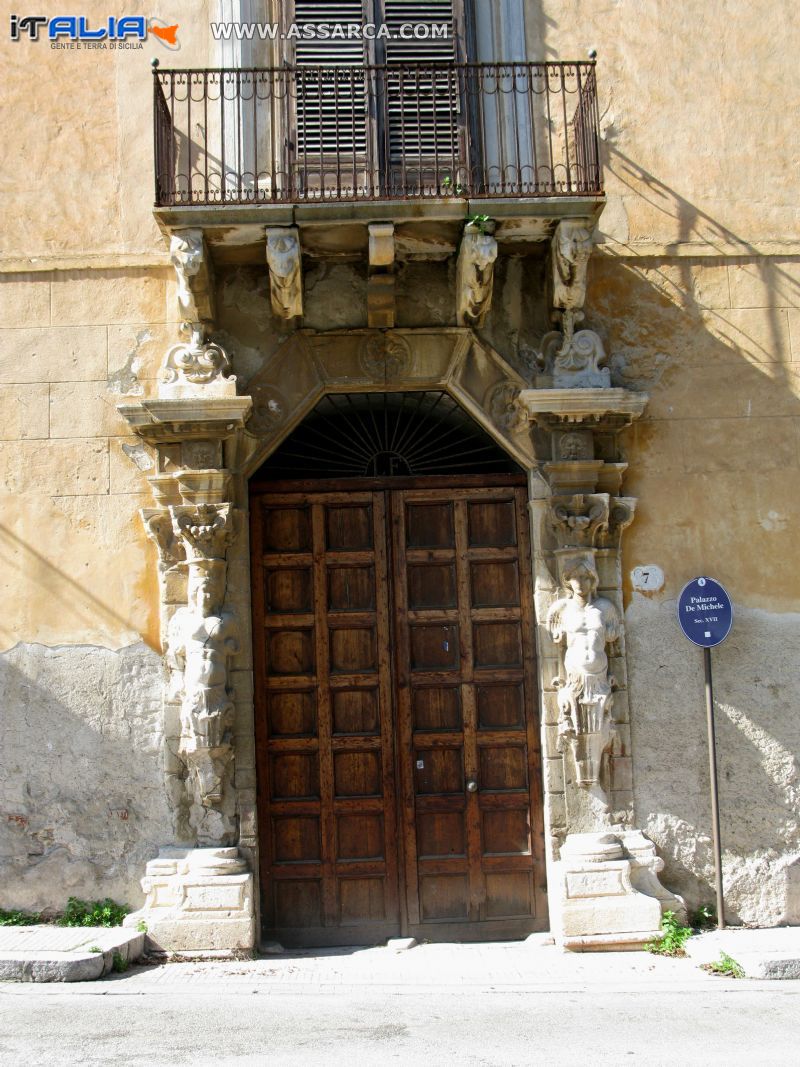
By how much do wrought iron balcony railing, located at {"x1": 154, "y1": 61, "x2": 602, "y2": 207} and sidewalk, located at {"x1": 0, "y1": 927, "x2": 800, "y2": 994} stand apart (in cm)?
496

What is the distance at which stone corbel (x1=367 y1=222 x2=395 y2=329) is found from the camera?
7199mm

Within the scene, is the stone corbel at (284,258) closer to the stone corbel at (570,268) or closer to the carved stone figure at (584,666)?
the stone corbel at (570,268)

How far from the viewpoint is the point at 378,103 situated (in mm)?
7984

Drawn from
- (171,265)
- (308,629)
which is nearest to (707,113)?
(171,265)

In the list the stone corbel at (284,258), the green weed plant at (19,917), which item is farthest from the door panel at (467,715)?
the green weed plant at (19,917)

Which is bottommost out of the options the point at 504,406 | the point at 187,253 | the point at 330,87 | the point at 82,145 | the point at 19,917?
the point at 19,917

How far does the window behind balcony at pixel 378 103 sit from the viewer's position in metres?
7.76

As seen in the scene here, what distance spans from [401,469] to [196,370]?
62.4 inches

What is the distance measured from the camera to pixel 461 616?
25.4 feet

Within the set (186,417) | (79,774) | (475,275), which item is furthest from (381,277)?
(79,774)

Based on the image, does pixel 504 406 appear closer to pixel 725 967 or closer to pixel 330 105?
pixel 330 105

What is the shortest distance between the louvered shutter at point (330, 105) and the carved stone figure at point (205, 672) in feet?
9.12

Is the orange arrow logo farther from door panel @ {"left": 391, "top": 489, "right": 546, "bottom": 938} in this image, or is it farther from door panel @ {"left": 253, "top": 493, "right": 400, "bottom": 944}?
door panel @ {"left": 391, "top": 489, "right": 546, "bottom": 938}

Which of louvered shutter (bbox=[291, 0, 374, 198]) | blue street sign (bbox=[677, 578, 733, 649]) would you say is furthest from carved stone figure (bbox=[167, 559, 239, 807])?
blue street sign (bbox=[677, 578, 733, 649])
